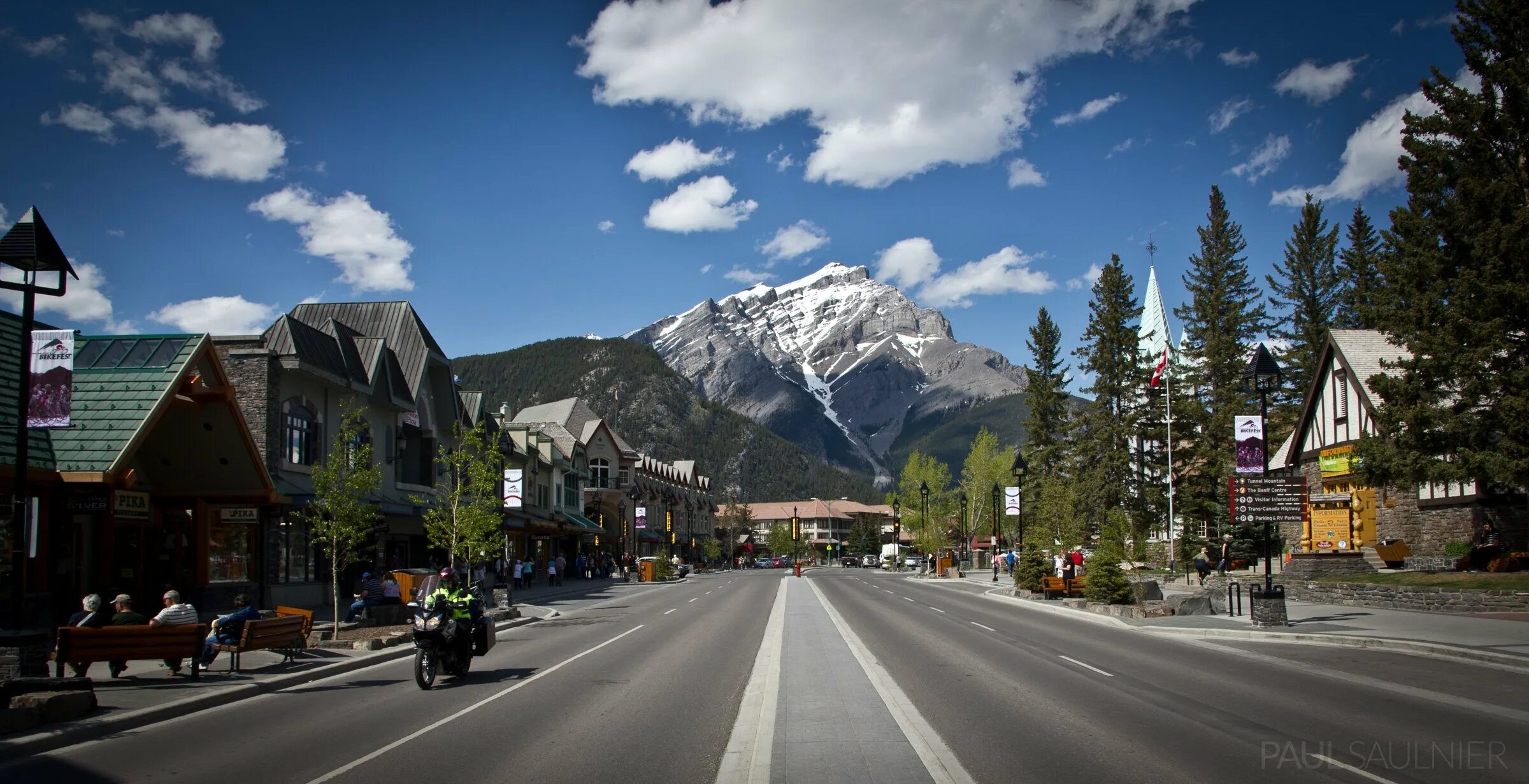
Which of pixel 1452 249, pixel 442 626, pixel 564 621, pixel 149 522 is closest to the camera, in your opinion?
pixel 442 626

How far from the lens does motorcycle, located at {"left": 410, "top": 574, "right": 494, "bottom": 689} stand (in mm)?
14359

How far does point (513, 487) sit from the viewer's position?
37062 mm

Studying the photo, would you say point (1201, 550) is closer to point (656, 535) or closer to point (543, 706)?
point (543, 706)

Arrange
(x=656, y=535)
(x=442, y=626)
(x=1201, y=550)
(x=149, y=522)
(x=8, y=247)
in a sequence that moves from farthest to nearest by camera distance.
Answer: (x=656, y=535), (x=1201, y=550), (x=149, y=522), (x=442, y=626), (x=8, y=247)

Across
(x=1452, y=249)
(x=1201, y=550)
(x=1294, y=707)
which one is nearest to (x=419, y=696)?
(x=1294, y=707)

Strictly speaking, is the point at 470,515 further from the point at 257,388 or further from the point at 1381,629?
the point at 1381,629

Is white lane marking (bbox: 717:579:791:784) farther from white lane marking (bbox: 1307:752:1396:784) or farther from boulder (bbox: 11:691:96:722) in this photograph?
boulder (bbox: 11:691:96:722)

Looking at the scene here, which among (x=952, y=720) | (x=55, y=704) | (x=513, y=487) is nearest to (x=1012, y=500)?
Result: (x=513, y=487)

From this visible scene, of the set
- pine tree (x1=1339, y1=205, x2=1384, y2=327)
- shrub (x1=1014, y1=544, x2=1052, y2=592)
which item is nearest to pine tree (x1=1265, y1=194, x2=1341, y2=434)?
pine tree (x1=1339, y1=205, x2=1384, y2=327)

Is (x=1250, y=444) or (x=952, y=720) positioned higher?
(x=1250, y=444)

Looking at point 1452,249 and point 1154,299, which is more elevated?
point 1154,299

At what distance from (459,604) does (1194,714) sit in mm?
9849

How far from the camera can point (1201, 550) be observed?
178 feet

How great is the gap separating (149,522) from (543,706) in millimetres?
17291
